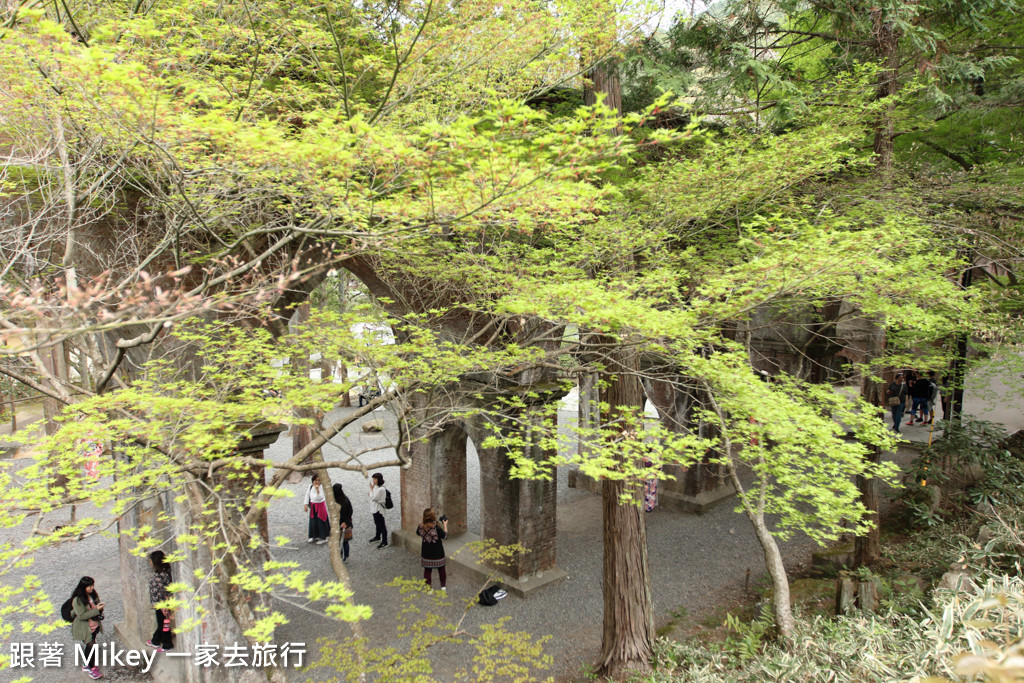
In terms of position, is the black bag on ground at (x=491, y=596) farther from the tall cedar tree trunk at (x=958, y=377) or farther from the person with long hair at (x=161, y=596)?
the tall cedar tree trunk at (x=958, y=377)

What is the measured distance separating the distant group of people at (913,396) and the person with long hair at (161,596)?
18277mm

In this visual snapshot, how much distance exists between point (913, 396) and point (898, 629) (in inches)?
603

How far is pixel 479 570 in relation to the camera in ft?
34.8

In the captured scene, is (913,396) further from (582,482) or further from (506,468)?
(506,468)

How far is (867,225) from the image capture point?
26.0 feet

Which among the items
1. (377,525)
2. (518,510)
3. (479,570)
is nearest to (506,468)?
(518,510)

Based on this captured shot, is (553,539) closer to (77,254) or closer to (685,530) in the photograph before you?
(685,530)

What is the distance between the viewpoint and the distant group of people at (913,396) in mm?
17094

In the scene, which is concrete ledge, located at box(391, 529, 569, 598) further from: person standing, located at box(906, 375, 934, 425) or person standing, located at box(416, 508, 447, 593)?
person standing, located at box(906, 375, 934, 425)

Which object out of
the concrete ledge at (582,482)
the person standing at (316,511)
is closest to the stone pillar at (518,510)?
the person standing at (316,511)

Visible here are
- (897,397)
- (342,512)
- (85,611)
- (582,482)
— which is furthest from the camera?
(897,397)

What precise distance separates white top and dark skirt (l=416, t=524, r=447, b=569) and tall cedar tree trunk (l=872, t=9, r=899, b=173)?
8.72 meters

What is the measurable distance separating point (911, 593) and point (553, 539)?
18.0 ft

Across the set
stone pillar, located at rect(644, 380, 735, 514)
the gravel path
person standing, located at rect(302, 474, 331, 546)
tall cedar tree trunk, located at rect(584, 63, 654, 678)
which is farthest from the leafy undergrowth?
person standing, located at rect(302, 474, 331, 546)
